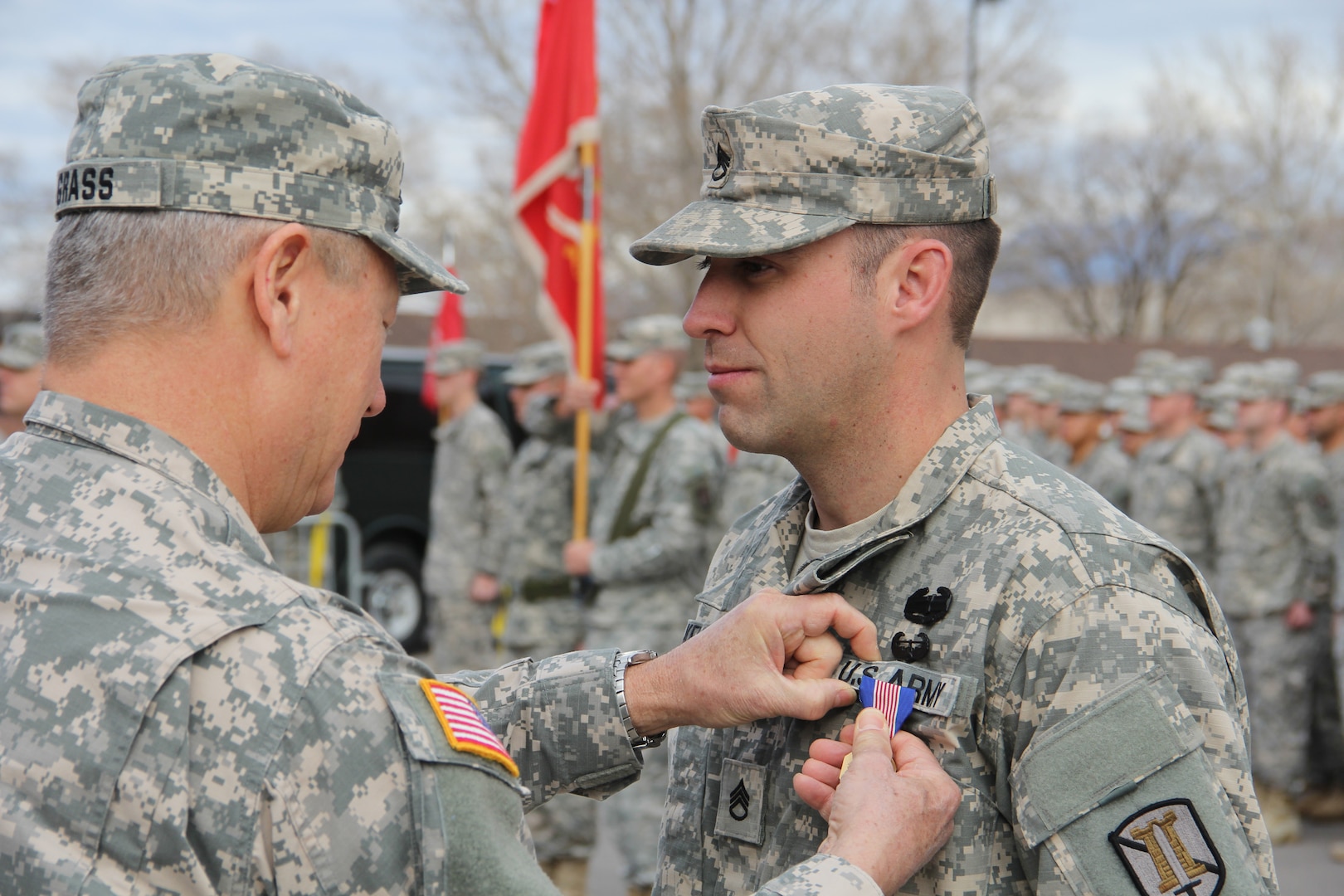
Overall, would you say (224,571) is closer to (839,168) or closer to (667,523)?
(839,168)

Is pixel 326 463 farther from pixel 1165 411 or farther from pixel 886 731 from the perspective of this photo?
pixel 1165 411

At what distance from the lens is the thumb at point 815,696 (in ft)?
5.91

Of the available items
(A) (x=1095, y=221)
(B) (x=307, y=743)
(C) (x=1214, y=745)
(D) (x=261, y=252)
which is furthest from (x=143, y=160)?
(A) (x=1095, y=221)

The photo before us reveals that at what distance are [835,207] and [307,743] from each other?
1.18 meters

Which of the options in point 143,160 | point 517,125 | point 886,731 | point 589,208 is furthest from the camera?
point 517,125

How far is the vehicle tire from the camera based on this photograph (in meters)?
11.2

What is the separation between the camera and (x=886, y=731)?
5.65 ft

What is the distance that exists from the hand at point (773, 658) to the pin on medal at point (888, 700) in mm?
29

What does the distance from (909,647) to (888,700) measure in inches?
3.6

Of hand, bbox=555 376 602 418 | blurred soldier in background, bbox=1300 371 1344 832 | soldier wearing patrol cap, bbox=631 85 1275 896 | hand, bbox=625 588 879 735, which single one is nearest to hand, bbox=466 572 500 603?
hand, bbox=555 376 602 418

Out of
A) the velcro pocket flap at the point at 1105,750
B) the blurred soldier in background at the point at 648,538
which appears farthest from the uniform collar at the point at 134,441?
the blurred soldier in background at the point at 648,538

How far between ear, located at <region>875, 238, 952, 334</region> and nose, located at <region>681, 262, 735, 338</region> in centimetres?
27

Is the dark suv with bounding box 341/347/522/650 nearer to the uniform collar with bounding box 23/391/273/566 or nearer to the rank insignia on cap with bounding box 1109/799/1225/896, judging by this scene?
the uniform collar with bounding box 23/391/273/566

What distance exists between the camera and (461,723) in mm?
1357
